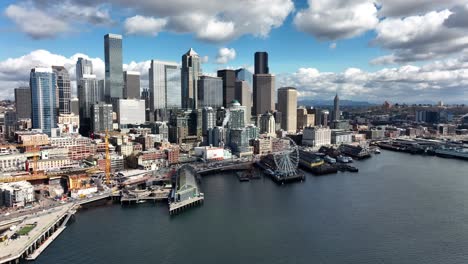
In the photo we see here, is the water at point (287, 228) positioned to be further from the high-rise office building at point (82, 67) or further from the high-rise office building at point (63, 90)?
the high-rise office building at point (82, 67)

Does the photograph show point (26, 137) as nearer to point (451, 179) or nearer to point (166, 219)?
point (166, 219)

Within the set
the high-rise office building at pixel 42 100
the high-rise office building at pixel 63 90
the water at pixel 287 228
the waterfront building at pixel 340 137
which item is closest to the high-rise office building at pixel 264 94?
the waterfront building at pixel 340 137

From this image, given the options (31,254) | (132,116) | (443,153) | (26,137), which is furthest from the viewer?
(132,116)

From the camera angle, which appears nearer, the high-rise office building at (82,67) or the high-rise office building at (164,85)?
the high-rise office building at (164,85)

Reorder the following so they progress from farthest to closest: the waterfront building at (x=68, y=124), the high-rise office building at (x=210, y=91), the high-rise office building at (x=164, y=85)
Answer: the high-rise office building at (x=164, y=85) < the high-rise office building at (x=210, y=91) < the waterfront building at (x=68, y=124)

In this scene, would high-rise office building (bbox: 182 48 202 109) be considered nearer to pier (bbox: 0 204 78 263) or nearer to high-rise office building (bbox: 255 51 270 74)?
high-rise office building (bbox: 255 51 270 74)

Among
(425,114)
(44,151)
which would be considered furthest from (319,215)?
(425,114)

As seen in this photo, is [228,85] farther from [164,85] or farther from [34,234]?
[34,234]
